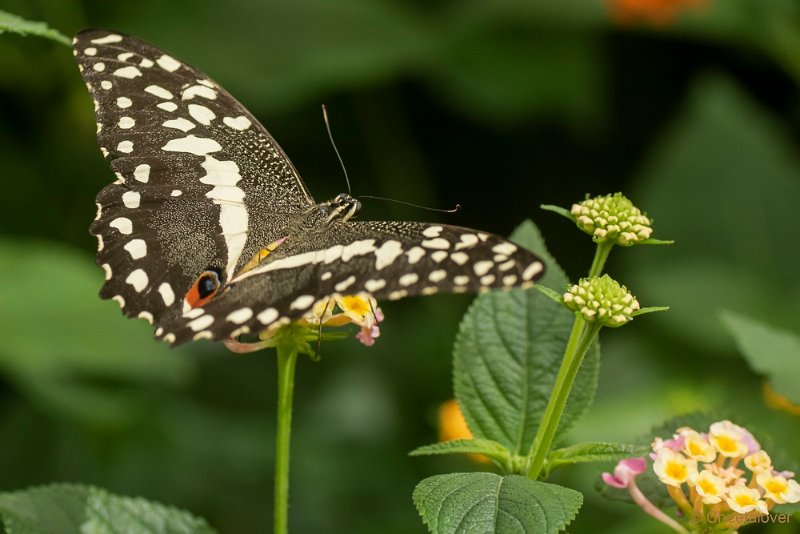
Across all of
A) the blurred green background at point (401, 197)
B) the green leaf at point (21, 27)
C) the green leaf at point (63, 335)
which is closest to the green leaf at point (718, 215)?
the blurred green background at point (401, 197)

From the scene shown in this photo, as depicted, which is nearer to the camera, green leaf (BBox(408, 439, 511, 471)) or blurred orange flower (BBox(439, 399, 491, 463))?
green leaf (BBox(408, 439, 511, 471))

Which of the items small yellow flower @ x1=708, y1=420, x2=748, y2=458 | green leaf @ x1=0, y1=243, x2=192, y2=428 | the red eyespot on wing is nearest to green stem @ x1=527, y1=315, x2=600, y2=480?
small yellow flower @ x1=708, y1=420, x2=748, y2=458

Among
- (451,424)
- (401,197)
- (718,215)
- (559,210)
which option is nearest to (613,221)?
(559,210)

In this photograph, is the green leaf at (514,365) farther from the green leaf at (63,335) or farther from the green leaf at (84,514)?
the green leaf at (63,335)

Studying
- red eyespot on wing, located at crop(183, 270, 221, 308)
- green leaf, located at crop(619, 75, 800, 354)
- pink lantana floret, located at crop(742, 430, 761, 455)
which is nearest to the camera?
pink lantana floret, located at crop(742, 430, 761, 455)

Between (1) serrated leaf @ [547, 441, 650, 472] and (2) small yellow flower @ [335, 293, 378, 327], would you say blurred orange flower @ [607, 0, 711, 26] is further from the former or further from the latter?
(1) serrated leaf @ [547, 441, 650, 472]

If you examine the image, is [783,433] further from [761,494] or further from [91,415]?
[91,415]

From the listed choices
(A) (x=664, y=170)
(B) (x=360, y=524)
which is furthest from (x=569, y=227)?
(B) (x=360, y=524)
